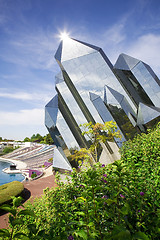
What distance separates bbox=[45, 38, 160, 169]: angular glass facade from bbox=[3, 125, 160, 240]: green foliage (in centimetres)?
581

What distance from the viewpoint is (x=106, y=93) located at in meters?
10.7

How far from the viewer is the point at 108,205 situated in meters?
2.01

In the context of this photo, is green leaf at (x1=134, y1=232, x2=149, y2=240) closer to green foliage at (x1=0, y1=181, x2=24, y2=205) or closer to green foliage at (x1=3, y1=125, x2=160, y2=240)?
green foliage at (x1=3, y1=125, x2=160, y2=240)

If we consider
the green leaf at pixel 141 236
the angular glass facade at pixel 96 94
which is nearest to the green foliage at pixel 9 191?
the angular glass facade at pixel 96 94

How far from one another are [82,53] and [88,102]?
13.9 feet

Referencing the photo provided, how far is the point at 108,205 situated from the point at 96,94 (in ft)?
32.3

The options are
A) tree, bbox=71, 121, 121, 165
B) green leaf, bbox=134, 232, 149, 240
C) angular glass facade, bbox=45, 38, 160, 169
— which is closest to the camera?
green leaf, bbox=134, 232, 149, 240

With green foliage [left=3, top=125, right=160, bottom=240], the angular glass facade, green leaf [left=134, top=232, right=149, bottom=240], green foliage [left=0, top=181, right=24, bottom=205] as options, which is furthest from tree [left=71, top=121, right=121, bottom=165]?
green leaf [left=134, top=232, right=149, bottom=240]

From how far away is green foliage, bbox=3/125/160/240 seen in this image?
1.44 m

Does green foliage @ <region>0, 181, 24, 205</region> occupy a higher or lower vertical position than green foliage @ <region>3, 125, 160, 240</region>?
higher

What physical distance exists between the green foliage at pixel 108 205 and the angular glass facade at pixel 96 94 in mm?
5808

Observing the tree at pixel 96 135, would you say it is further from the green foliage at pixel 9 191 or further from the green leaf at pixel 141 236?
the green leaf at pixel 141 236

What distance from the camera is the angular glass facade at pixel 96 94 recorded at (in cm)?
962

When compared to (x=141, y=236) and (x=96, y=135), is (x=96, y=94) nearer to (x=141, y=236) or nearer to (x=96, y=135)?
(x=96, y=135)
